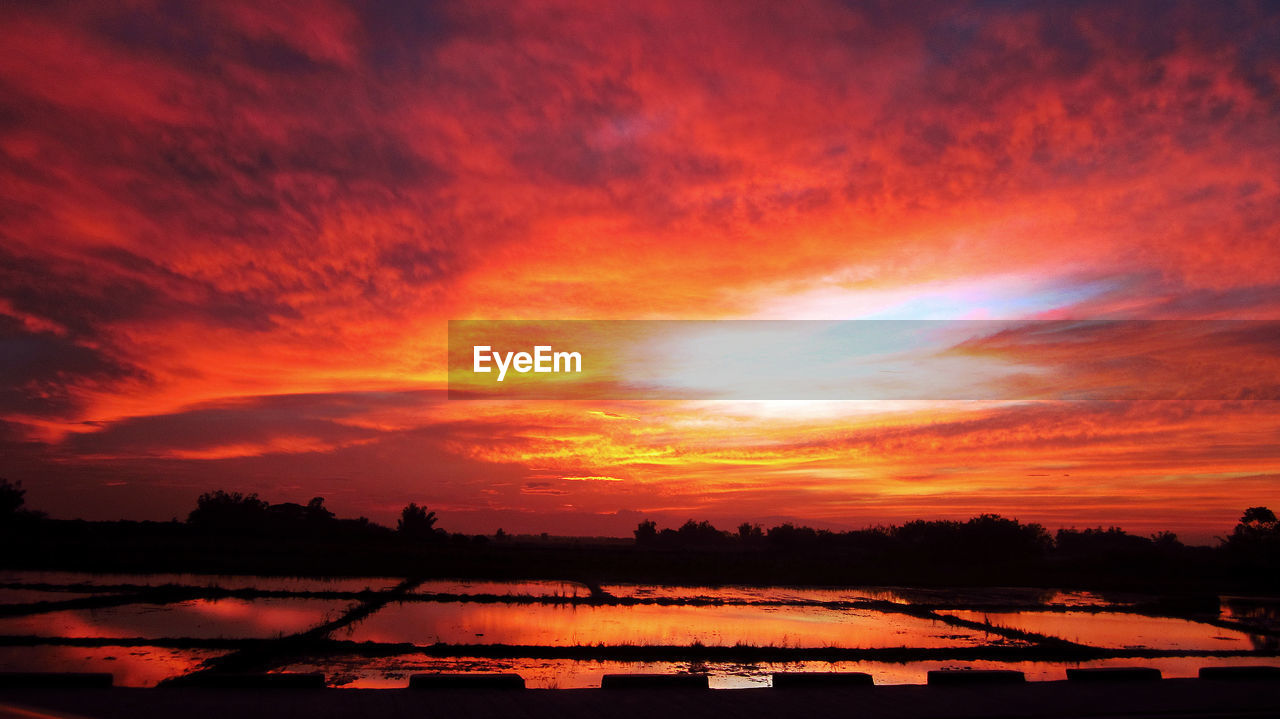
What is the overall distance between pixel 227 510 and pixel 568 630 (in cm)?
6145

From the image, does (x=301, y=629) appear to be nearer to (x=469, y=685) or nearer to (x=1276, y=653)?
(x=469, y=685)

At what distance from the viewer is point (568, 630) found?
17.0 metres

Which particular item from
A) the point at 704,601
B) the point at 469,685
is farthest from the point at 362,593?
the point at 469,685

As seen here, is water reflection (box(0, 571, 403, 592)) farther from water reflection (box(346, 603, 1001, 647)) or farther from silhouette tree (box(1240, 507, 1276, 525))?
silhouette tree (box(1240, 507, 1276, 525))

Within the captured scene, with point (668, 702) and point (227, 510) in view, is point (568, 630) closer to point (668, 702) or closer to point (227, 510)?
point (668, 702)

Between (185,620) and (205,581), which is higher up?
(185,620)

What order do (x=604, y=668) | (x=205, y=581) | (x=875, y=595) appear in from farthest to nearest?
1. (x=875, y=595)
2. (x=205, y=581)
3. (x=604, y=668)

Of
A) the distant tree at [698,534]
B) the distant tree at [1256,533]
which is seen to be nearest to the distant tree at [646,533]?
the distant tree at [698,534]

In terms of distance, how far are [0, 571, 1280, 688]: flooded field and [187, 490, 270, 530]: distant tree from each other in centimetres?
4235

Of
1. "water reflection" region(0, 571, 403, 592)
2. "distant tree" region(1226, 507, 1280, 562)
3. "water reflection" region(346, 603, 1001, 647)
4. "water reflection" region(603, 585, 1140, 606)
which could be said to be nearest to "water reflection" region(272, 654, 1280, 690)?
"water reflection" region(346, 603, 1001, 647)

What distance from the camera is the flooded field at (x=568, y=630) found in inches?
502

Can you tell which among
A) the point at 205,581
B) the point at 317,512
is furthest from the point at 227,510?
the point at 205,581

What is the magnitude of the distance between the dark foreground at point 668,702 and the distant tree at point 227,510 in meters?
61.8

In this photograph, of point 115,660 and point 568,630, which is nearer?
point 115,660
